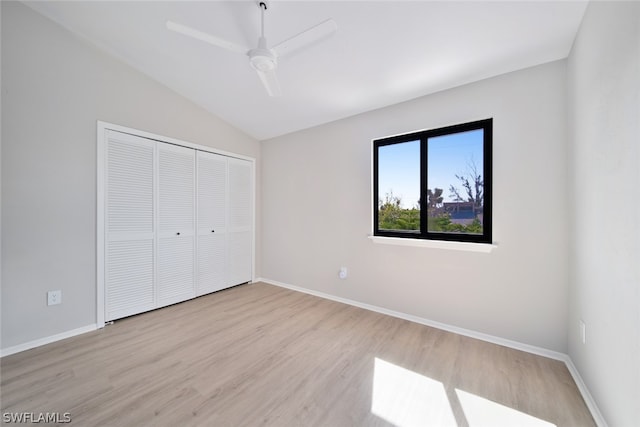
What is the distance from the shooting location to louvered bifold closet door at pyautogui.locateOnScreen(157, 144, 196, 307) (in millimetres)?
2926

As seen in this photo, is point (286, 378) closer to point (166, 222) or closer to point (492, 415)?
point (492, 415)

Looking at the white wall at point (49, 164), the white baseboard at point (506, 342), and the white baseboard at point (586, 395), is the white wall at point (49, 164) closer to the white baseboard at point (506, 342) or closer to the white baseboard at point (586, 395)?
the white baseboard at point (506, 342)

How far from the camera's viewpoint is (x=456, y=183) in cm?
243

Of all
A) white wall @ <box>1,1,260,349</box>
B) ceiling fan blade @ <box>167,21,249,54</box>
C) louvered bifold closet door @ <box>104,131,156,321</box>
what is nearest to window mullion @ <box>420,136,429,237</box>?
ceiling fan blade @ <box>167,21,249,54</box>

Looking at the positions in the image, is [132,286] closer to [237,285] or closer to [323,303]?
[237,285]

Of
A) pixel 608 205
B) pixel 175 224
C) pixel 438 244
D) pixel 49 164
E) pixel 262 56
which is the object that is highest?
pixel 262 56

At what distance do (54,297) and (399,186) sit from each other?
3579 millimetres

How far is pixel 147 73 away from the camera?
2.80 metres

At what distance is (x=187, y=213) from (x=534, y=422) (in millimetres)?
3661

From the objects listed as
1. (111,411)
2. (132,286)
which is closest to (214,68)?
(132,286)

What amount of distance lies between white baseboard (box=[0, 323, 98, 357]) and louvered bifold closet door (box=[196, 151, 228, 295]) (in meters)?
1.13

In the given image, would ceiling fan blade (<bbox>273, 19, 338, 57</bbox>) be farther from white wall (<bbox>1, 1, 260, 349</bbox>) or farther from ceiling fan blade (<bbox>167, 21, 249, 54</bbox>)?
white wall (<bbox>1, 1, 260, 349</bbox>)

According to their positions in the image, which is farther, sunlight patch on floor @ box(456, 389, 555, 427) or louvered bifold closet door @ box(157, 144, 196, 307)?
louvered bifold closet door @ box(157, 144, 196, 307)

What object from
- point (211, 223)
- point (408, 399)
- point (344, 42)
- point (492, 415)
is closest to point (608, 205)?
point (492, 415)
